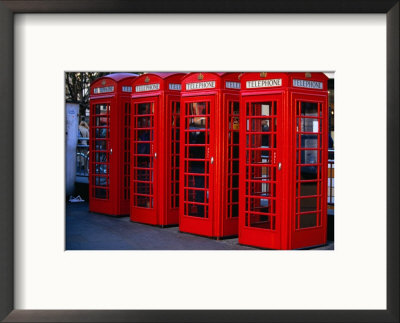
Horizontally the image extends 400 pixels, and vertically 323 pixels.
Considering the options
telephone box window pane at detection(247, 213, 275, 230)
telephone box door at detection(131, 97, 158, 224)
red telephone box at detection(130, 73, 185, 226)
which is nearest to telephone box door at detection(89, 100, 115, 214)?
telephone box door at detection(131, 97, 158, 224)

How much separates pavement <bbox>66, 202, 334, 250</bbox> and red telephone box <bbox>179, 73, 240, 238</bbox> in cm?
27

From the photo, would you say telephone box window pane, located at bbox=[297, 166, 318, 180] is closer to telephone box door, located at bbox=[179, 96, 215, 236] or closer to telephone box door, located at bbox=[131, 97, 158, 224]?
telephone box door, located at bbox=[179, 96, 215, 236]

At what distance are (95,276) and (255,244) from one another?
87.2 inches

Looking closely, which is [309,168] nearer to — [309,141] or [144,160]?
[309,141]

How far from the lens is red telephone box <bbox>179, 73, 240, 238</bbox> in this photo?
674 cm

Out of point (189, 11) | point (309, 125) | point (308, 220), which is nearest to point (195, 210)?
point (308, 220)

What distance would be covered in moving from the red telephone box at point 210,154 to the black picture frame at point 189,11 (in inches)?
95.8

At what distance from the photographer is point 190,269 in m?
4.70

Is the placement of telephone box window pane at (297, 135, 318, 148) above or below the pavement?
above

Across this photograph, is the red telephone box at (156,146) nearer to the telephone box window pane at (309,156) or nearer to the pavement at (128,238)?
the pavement at (128,238)

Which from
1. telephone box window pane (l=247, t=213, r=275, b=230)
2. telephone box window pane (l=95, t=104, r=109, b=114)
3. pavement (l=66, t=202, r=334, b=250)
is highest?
telephone box window pane (l=95, t=104, r=109, b=114)

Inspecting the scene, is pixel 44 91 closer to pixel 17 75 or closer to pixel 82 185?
pixel 17 75

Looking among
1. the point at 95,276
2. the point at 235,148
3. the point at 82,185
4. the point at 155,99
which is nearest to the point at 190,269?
the point at 95,276

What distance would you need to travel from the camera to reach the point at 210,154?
6.81m
